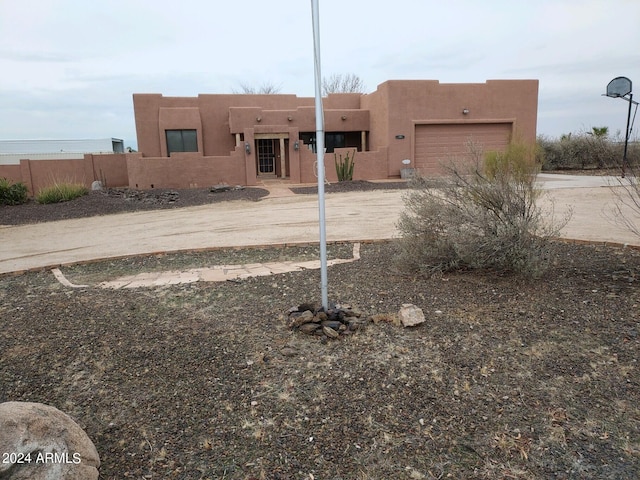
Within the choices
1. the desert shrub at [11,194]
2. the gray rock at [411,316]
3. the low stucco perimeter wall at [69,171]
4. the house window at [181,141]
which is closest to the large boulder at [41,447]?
the gray rock at [411,316]

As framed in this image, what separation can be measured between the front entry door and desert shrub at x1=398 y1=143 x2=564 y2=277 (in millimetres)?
20620

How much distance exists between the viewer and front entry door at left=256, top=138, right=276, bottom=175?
1028 inches

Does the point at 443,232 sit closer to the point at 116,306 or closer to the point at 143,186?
the point at 116,306

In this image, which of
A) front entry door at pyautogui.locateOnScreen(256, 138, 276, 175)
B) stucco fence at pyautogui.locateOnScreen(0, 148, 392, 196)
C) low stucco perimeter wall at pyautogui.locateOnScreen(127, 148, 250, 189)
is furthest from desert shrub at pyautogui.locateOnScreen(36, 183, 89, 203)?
front entry door at pyautogui.locateOnScreen(256, 138, 276, 175)

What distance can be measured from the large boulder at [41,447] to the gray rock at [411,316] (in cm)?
259

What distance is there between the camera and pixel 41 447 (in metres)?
2.42

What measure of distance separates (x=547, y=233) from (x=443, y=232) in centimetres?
112

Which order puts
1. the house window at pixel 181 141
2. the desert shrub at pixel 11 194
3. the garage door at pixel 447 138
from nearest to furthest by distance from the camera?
the desert shrub at pixel 11 194 < the garage door at pixel 447 138 < the house window at pixel 181 141

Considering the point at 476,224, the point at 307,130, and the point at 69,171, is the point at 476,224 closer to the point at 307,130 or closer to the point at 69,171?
the point at 307,130

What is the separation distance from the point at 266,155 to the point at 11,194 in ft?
39.2

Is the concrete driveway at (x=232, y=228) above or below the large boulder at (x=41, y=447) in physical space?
below

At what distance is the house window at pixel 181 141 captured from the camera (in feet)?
81.8

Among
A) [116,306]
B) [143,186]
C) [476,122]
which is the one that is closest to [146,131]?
[143,186]

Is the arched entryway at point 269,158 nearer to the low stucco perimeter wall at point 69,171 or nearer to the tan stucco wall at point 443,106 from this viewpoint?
the tan stucco wall at point 443,106
